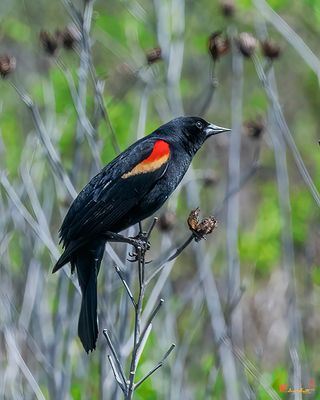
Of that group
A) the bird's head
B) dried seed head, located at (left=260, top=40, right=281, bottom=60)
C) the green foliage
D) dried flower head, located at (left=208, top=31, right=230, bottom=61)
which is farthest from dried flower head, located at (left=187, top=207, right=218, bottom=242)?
the green foliage

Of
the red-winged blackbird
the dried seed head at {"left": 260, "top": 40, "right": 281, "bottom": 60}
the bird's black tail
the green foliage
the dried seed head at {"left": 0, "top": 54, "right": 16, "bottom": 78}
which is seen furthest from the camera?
the green foliage

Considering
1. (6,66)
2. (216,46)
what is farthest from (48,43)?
(216,46)

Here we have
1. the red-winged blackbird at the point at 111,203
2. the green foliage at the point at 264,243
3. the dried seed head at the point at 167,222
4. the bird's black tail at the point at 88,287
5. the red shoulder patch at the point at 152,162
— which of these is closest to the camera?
the bird's black tail at the point at 88,287

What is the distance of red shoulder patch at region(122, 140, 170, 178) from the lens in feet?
13.7

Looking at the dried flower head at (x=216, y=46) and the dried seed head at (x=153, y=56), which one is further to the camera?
the dried seed head at (x=153, y=56)

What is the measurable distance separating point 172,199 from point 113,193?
3.57ft

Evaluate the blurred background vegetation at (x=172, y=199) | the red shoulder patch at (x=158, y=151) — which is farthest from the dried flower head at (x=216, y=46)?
the red shoulder patch at (x=158, y=151)

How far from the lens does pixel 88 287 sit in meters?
4.12

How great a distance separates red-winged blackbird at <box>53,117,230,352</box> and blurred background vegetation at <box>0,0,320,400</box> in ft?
0.41

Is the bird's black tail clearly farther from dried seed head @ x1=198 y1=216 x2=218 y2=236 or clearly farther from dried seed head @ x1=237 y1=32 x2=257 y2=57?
dried seed head @ x1=237 y1=32 x2=257 y2=57

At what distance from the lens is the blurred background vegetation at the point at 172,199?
4461mm

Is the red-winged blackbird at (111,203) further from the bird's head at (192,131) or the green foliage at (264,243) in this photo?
the green foliage at (264,243)

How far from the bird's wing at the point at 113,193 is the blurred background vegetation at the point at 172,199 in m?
0.11

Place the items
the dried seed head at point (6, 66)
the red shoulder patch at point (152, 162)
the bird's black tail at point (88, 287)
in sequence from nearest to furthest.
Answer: the bird's black tail at point (88, 287) < the red shoulder patch at point (152, 162) < the dried seed head at point (6, 66)
